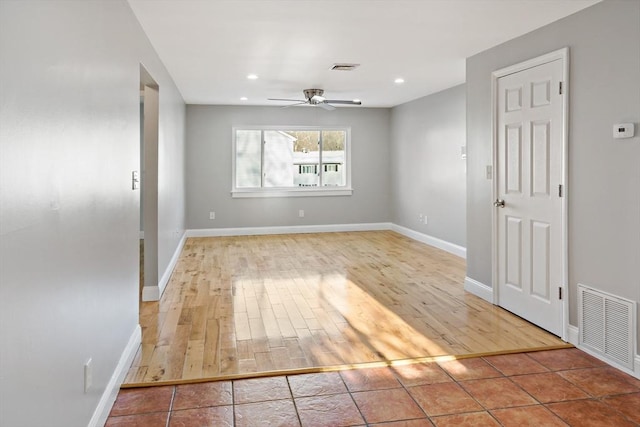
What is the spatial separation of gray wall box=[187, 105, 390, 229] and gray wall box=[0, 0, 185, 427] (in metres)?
5.30

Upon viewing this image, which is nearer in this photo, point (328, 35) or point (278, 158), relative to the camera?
point (328, 35)

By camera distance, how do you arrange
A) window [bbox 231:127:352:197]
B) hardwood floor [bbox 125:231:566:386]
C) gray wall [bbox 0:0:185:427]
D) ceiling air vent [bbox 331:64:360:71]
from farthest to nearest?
window [bbox 231:127:352:197] < ceiling air vent [bbox 331:64:360:71] < hardwood floor [bbox 125:231:566:386] < gray wall [bbox 0:0:185:427]

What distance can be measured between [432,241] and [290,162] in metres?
3.01

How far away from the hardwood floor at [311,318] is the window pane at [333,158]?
9.15 ft

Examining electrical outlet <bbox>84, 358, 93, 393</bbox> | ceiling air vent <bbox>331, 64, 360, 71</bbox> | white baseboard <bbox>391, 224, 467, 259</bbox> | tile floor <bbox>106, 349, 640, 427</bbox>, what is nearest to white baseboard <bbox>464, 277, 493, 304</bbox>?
tile floor <bbox>106, 349, 640, 427</bbox>

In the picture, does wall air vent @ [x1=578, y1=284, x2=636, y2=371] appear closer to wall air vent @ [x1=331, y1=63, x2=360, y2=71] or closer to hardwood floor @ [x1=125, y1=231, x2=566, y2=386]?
hardwood floor @ [x1=125, y1=231, x2=566, y2=386]

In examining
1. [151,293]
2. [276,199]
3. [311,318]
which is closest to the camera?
[311,318]

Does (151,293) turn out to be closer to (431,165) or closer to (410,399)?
(410,399)

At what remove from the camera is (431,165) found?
737 cm

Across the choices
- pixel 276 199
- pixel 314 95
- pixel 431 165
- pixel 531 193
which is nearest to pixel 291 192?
pixel 276 199

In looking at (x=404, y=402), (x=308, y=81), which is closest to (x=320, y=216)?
(x=308, y=81)

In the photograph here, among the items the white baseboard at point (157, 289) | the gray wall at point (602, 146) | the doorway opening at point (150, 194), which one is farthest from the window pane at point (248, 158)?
the gray wall at point (602, 146)

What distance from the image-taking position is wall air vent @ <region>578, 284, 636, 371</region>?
285 cm

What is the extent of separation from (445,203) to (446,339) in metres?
3.87
